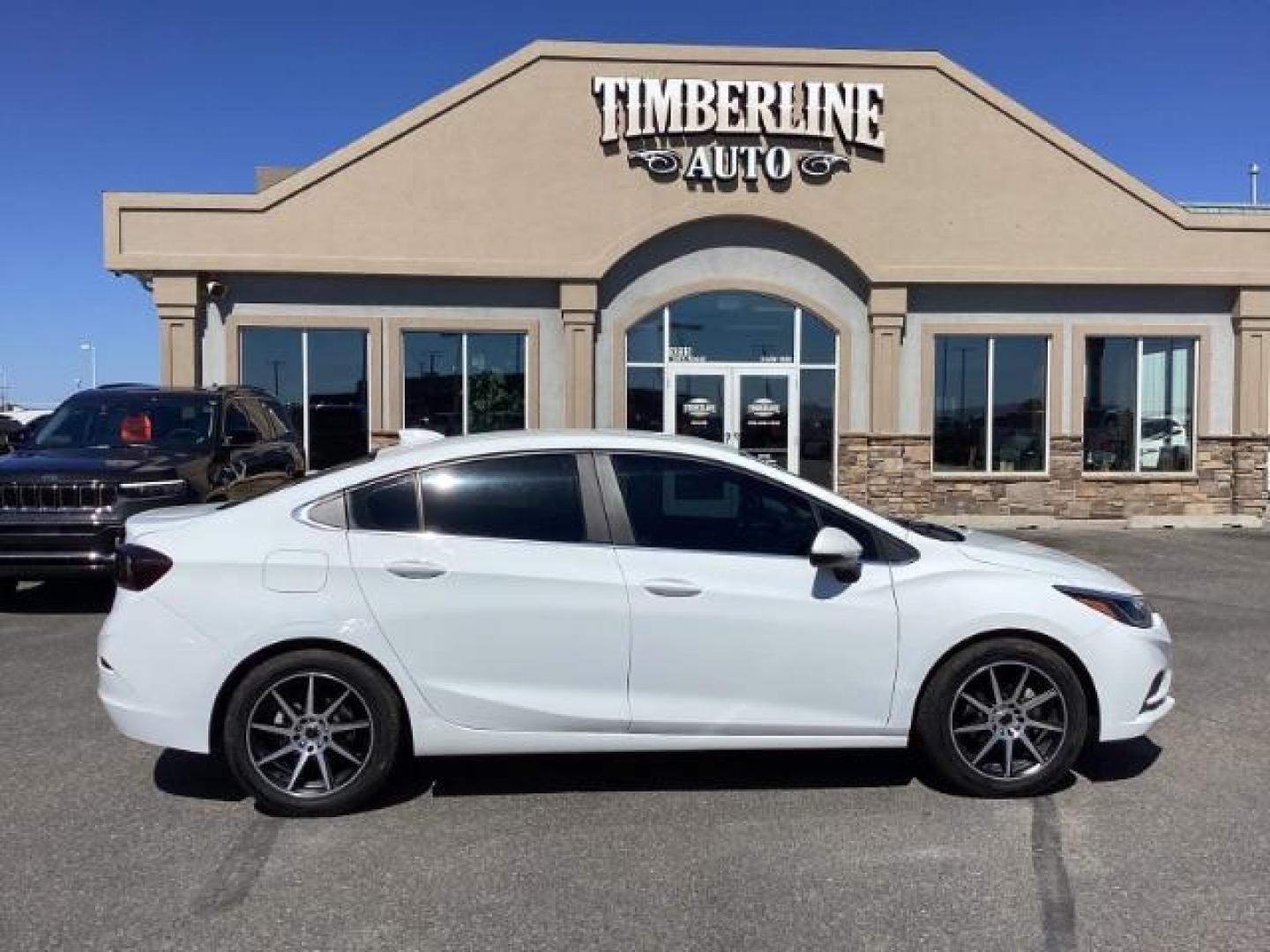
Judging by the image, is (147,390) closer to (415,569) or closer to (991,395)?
(415,569)

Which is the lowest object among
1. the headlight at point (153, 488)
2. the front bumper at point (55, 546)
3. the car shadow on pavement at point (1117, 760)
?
the car shadow on pavement at point (1117, 760)

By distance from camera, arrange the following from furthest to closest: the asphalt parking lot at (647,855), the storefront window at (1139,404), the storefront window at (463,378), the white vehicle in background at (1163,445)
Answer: the white vehicle in background at (1163,445), the storefront window at (1139,404), the storefront window at (463,378), the asphalt parking lot at (647,855)

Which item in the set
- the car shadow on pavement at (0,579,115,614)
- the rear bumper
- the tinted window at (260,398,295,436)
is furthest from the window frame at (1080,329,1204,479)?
the rear bumper

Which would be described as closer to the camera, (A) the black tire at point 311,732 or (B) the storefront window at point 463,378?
(A) the black tire at point 311,732

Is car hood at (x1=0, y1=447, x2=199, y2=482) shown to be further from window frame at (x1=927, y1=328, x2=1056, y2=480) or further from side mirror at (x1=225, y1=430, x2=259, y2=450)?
window frame at (x1=927, y1=328, x2=1056, y2=480)

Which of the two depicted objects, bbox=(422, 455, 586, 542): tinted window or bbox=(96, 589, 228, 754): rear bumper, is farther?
bbox=(422, 455, 586, 542): tinted window

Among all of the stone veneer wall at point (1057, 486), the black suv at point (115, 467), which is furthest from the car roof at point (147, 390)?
the stone veneer wall at point (1057, 486)

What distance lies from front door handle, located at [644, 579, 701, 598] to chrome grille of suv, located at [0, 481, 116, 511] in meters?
5.77

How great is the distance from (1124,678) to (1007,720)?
1.77 ft

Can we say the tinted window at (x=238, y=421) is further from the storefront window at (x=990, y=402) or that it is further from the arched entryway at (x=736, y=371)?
the storefront window at (x=990, y=402)

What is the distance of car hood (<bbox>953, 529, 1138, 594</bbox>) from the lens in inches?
191

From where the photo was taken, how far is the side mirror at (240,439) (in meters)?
10.0

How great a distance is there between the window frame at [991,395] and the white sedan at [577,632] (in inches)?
465

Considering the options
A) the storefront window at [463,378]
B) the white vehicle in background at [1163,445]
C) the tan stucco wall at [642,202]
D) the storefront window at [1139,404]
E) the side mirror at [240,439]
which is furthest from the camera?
the white vehicle in background at [1163,445]
